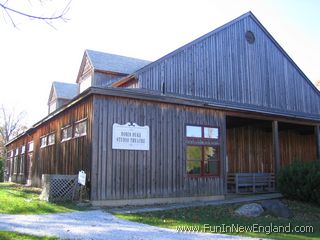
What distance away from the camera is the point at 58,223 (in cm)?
934

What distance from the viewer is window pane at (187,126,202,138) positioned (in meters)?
15.5

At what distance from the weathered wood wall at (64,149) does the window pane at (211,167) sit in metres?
5.15

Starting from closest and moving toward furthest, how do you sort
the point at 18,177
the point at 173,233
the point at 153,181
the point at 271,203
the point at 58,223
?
the point at 173,233, the point at 58,223, the point at 271,203, the point at 153,181, the point at 18,177

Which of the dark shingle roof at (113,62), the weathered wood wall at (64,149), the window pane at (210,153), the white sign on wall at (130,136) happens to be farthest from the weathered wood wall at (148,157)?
the dark shingle roof at (113,62)

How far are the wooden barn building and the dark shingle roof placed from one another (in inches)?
3.4

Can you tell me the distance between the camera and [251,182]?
18.8 m

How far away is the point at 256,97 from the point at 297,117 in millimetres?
2455

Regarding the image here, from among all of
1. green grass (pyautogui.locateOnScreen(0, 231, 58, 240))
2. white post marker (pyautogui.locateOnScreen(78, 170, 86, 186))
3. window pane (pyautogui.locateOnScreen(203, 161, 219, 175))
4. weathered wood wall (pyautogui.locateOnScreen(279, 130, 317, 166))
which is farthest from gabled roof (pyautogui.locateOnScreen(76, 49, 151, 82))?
green grass (pyautogui.locateOnScreen(0, 231, 58, 240))

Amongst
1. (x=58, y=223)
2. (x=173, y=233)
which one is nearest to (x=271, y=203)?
(x=173, y=233)

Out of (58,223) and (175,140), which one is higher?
(175,140)

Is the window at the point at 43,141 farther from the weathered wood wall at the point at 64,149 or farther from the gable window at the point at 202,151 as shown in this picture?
the gable window at the point at 202,151

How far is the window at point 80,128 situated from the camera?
1415 centimetres

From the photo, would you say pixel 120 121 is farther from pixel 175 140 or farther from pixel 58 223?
pixel 58 223

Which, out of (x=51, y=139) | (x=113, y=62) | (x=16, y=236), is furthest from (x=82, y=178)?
(x=113, y=62)
